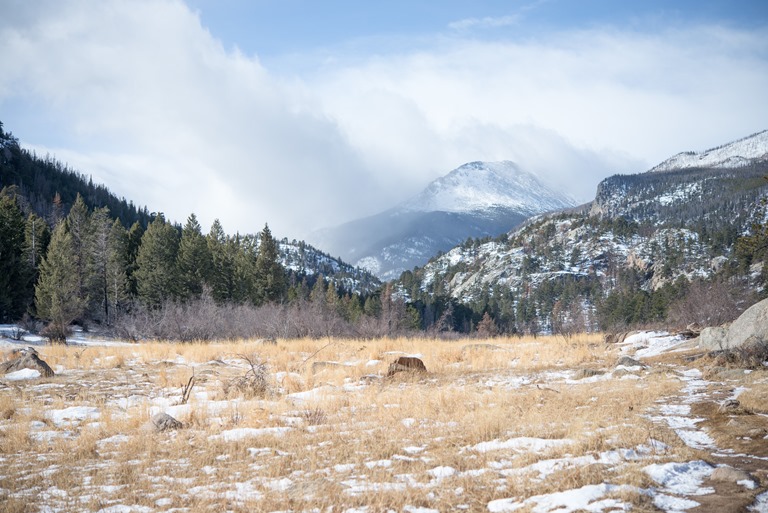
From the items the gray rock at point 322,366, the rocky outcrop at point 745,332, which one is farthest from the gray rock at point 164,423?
the rocky outcrop at point 745,332

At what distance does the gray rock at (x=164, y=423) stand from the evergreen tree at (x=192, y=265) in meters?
44.6

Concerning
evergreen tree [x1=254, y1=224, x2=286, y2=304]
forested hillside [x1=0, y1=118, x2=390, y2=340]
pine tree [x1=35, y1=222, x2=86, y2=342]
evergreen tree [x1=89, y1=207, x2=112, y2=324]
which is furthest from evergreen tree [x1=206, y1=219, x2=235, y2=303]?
pine tree [x1=35, y1=222, x2=86, y2=342]

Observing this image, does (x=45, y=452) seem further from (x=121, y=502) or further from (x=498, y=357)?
(x=498, y=357)

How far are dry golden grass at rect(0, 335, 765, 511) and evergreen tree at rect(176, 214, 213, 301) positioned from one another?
131 feet

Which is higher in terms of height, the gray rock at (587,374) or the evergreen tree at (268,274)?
the evergreen tree at (268,274)

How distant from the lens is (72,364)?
14.4 meters

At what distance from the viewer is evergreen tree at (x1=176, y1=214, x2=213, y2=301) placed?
50.0 metres

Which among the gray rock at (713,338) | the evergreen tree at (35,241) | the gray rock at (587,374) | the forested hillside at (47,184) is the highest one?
the forested hillside at (47,184)

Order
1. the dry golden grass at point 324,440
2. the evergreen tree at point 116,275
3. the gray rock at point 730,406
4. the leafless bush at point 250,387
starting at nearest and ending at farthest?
the dry golden grass at point 324,440 < the gray rock at point 730,406 < the leafless bush at point 250,387 < the evergreen tree at point 116,275

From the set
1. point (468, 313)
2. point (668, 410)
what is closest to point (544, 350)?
point (668, 410)

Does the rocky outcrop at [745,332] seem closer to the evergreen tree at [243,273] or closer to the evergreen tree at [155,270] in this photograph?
the evergreen tree at [155,270]

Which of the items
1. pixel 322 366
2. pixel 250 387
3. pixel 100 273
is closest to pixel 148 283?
pixel 100 273

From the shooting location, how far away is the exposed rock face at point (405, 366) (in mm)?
12179

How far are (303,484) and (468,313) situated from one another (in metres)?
122
